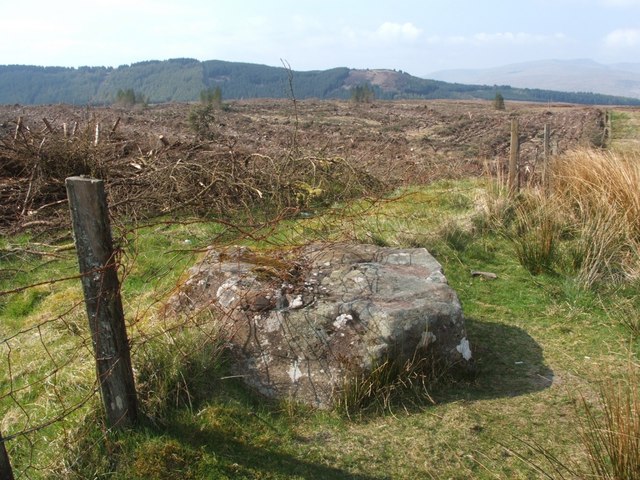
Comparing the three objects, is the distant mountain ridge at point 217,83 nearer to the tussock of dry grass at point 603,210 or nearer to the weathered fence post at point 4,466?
the tussock of dry grass at point 603,210

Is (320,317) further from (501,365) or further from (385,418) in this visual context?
(501,365)

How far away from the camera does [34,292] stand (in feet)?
19.5

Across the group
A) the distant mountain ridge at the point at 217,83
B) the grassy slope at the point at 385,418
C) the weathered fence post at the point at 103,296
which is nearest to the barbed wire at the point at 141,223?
the grassy slope at the point at 385,418

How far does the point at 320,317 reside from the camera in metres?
3.93

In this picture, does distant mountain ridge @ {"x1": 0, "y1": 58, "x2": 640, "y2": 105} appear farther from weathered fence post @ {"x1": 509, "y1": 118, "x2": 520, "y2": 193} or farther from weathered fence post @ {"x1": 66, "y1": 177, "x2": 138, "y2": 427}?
weathered fence post @ {"x1": 66, "y1": 177, "x2": 138, "y2": 427}

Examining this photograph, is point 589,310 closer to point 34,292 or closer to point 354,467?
point 354,467

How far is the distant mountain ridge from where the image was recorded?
146 m

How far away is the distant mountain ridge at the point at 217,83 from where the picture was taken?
146500mm

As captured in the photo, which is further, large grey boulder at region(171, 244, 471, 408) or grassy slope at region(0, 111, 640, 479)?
large grey boulder at region(171, 244, 471, 408)

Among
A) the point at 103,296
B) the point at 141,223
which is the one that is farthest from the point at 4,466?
the point at 141,223

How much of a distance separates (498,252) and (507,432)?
355 cm

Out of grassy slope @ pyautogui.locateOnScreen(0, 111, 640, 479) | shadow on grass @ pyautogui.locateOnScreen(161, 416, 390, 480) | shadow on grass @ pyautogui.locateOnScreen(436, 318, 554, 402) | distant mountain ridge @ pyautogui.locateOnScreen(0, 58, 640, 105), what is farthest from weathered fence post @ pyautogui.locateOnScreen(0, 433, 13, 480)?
distant mountain ridge @ pyautogui.locateOnScreen(0, 58, 640, 105)

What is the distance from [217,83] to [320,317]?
172 metres

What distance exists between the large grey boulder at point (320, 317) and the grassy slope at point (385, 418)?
0.20 meters
